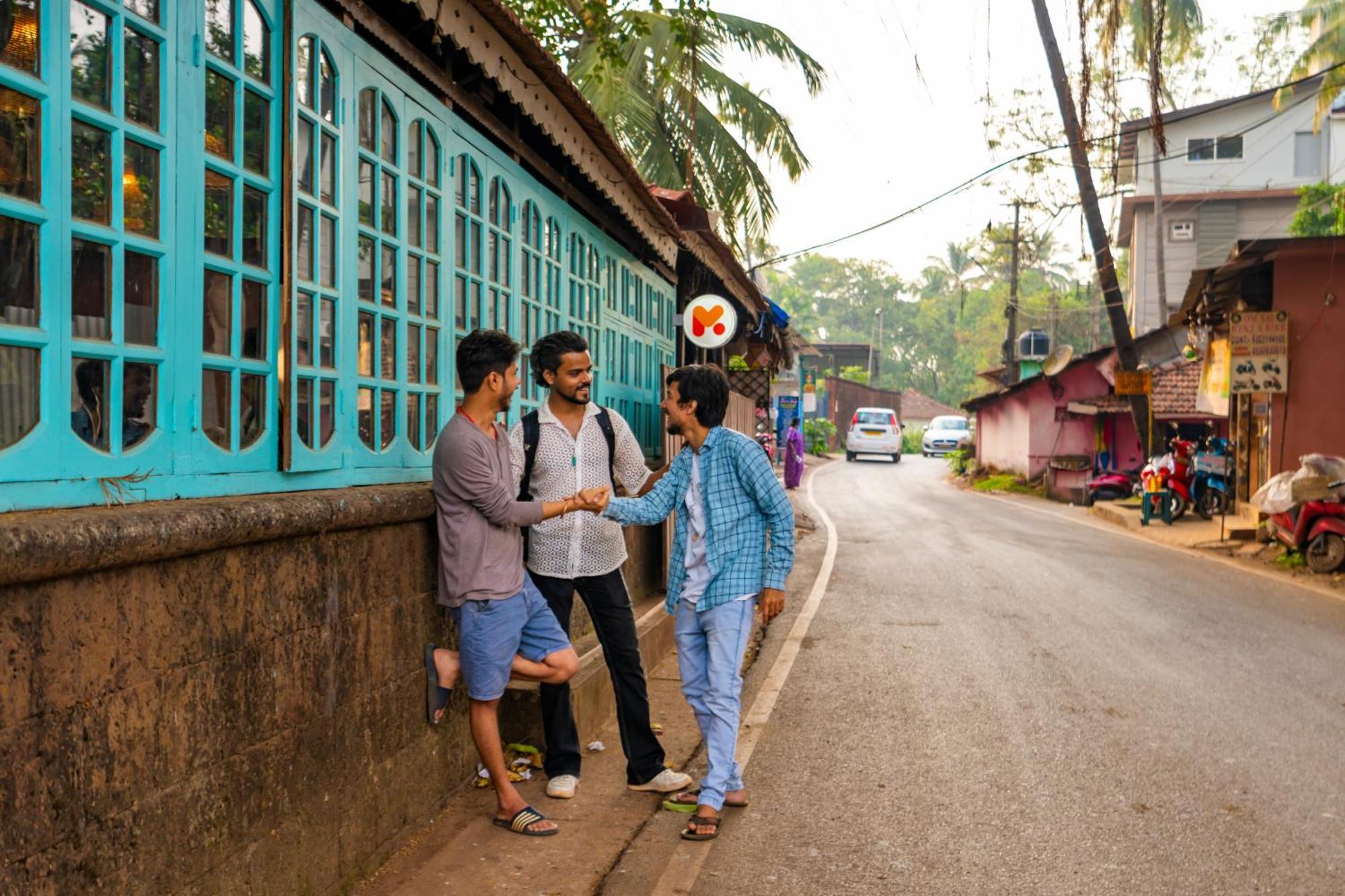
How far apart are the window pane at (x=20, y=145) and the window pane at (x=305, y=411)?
1.45m

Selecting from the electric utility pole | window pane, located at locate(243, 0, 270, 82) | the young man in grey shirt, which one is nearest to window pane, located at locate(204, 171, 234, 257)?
window pane, located at locate(243, 0, 270, 82)

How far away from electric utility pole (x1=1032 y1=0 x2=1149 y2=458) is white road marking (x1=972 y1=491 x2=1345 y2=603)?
98.4 inches

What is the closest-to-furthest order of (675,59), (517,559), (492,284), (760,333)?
(517,559)
(492,284)
(675,59)
(760,333)

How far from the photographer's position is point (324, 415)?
445cm

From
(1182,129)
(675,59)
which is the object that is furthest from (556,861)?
(1182,129)

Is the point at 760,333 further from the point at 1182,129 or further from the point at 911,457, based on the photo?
the point at 911,457

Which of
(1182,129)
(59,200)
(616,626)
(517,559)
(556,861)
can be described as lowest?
(556,861)

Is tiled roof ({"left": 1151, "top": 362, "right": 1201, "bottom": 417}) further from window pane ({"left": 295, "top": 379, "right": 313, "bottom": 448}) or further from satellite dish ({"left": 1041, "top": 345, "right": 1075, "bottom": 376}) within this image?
window pane ({"left": 295, "top": 379, "right": 313, "bottom": 448})

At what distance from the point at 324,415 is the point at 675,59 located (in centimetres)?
1222

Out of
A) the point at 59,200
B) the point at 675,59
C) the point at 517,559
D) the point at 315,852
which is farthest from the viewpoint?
the point at 675,59

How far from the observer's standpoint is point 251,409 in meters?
3.90

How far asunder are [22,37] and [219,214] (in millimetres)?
944

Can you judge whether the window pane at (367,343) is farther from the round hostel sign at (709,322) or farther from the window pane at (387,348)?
the round hostel sign at (709,322)

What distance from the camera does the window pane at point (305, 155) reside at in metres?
4.25
